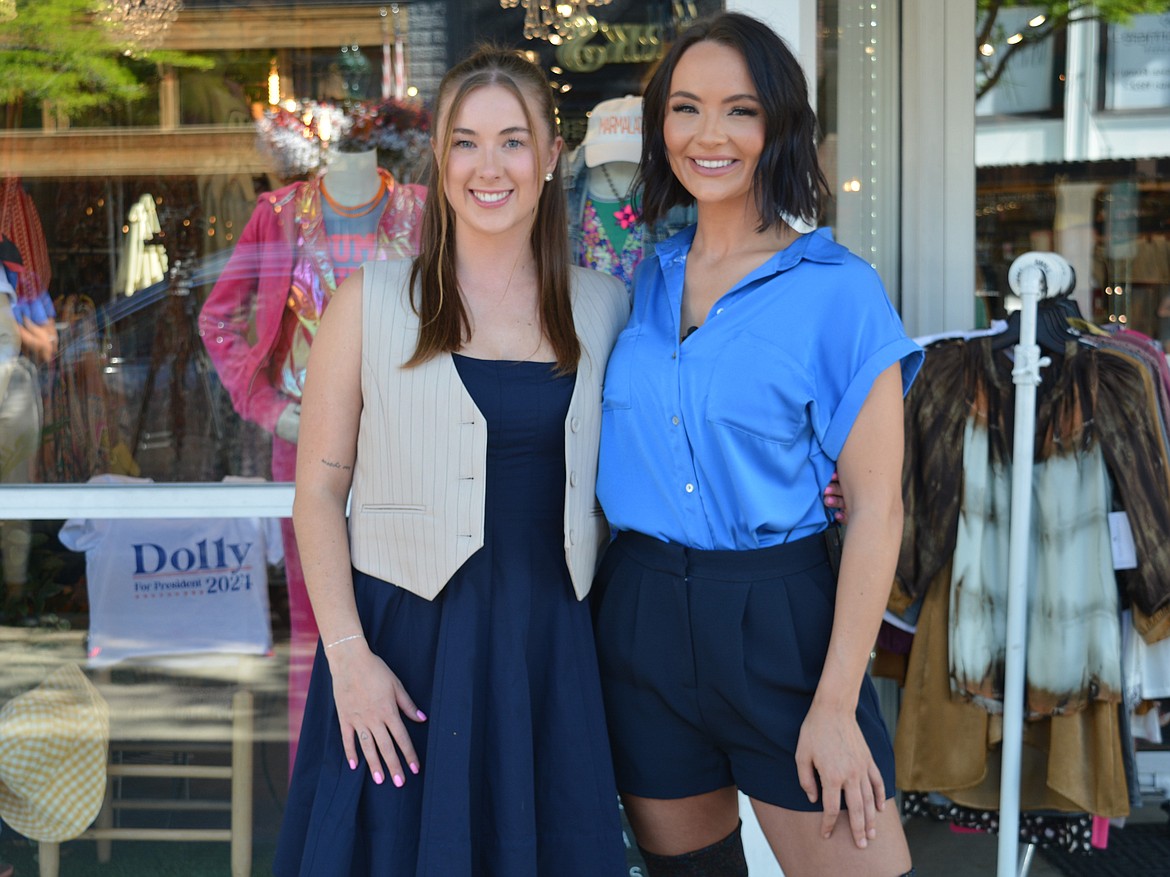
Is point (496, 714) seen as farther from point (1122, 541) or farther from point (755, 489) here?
point (1122, 541)

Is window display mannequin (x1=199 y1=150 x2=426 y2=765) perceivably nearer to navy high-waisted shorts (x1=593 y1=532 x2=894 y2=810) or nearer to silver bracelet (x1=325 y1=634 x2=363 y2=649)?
silver bracelet (x1=325 y1=634 x2=363 y2=649)

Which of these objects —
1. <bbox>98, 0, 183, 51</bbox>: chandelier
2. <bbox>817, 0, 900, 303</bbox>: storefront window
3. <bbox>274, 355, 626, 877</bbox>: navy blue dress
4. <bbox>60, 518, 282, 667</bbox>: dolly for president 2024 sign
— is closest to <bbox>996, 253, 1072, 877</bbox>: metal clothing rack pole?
<bbox>817, 0, 900, 303</bbox>: storefront window

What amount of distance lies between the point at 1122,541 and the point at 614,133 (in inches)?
58.3

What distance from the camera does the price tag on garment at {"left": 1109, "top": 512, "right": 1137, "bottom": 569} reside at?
2.59 meters

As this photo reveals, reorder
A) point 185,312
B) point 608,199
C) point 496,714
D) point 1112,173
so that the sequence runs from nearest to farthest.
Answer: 1. point 496,714
2. point 608,199
3. point 185,312
4. point 1112,173

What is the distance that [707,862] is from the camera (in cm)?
189

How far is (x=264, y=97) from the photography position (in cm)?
346

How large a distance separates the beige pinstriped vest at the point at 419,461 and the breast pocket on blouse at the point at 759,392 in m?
0.23

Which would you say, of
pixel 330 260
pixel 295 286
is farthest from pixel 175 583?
pixel 330 260

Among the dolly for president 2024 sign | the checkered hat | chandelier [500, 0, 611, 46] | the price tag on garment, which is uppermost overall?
chandelier [500, 0, 611, 46]

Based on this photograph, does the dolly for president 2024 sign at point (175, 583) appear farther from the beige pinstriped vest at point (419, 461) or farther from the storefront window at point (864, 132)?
the storefront window at point (864, 132)

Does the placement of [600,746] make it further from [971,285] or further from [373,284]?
[971,285]

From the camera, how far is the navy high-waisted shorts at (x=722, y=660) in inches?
68.1

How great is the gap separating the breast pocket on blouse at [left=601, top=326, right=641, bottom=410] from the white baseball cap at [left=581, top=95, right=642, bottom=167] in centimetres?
112
